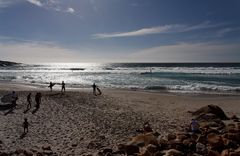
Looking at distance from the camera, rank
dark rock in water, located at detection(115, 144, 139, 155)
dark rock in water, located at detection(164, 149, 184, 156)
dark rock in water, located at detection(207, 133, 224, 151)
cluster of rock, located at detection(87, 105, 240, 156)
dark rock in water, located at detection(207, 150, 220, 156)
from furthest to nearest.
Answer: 1. dark rock in water, located at detection(207, 133, 224, 151)
2. dark rock in water, located at detection(115, 144, 139, 155)
3. cluster of rock, located at detection(87, 105, 240, 156)
4. dark rock in water, located at detection(207, 150, 220, 156)
5. dark rock in water, located at detection(164, 149, 184, 156)

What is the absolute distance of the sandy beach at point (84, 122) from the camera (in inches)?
490

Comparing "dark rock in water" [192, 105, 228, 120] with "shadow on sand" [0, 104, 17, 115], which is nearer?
"dark rock in water" [192, 105, 228, 120]

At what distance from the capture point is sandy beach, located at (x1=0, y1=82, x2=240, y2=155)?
12.5 meters

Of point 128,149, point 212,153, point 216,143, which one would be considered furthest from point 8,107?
point 212,153

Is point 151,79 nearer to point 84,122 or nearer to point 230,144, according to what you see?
point 84,122

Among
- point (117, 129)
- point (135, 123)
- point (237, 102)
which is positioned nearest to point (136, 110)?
point (135, 123)

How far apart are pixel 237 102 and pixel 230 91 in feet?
28.8

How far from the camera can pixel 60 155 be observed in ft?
36.2

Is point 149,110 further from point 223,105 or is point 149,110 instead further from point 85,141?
point 85,141

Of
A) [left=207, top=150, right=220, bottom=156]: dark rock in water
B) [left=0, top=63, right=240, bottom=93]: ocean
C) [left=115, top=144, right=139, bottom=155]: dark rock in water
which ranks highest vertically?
[left=0, top=63, right=240, bottom=93]: ocean

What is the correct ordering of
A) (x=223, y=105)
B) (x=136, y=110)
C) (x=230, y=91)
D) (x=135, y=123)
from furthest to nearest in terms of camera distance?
(x=230, y=91), (x=223, y=105), (x=136, y=110), (x=135, y=123)

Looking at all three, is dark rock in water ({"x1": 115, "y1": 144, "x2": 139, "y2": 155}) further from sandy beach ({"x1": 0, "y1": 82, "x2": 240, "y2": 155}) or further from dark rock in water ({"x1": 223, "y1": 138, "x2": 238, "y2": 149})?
dark rock in water ({"x1": 223, "y1": 138, "x2": 238, "y2": 149})

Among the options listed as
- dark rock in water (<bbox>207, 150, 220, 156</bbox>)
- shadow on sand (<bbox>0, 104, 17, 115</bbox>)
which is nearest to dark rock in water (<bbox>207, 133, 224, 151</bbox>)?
dark rock in water (<bbox>207, 150, 220, 156</bbox>)

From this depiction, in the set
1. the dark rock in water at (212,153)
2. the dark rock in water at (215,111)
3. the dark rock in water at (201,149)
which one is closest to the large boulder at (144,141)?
the dark rock in water at (201,149)
